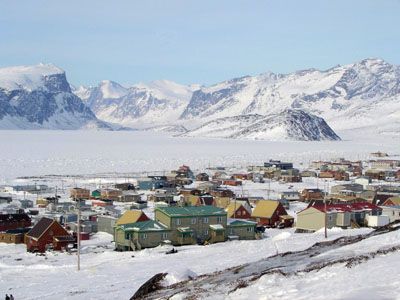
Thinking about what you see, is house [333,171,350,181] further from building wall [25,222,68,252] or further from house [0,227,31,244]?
building wall [25,222,68,252]

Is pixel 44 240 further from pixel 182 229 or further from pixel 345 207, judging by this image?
pixel 345 207

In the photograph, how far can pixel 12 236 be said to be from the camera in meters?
47.6

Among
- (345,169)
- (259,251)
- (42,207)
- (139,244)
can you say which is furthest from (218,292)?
(345,169)

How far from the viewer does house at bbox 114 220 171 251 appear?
4194 centimetres

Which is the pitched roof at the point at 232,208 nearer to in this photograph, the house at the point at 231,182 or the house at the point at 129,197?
the house at the point at 129,197

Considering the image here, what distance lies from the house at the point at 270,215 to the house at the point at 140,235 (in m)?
13.9

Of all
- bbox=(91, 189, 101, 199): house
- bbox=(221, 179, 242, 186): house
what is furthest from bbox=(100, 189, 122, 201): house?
bbox=(221, 179, 242, 186): house

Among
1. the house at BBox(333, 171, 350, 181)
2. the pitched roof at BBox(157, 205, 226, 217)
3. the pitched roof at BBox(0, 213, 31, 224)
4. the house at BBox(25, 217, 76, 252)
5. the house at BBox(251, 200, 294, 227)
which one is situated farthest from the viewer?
the house at BBox(333, 171, 350, 181)

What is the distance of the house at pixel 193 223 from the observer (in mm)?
44188

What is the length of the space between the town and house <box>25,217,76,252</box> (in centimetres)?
7

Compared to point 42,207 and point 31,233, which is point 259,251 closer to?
point 31,233

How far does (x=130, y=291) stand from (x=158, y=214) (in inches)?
800

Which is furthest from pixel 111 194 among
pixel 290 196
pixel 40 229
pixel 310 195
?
pixel 40 229

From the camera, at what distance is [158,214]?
46031 mm
